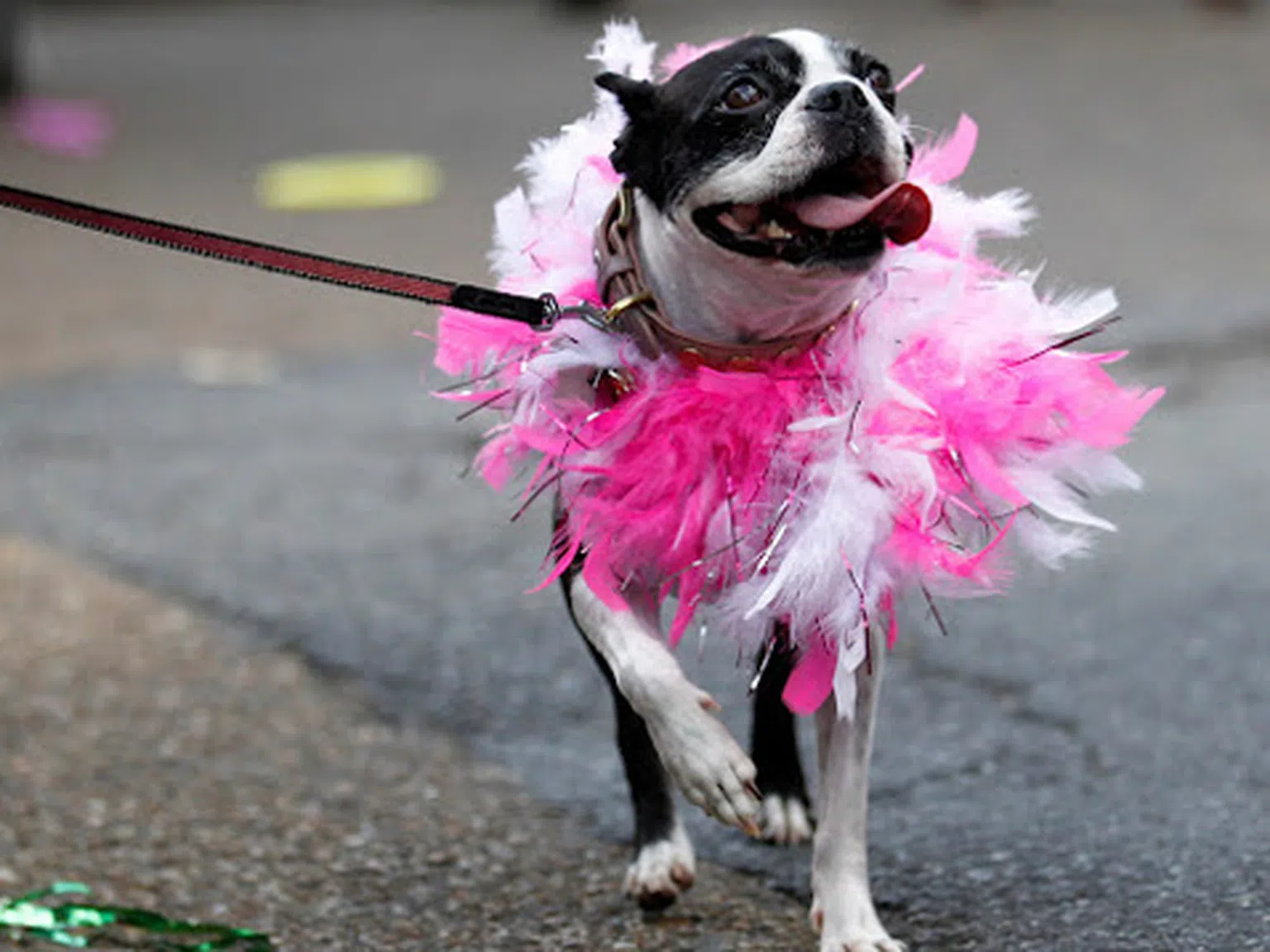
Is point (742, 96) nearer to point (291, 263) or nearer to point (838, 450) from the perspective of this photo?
point (838, 450)

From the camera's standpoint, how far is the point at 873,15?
1711 centimetres

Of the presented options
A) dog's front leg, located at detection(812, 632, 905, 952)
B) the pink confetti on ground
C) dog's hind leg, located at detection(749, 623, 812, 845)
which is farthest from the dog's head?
the pink confetti on ground

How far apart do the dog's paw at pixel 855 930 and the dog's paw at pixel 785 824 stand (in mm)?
569

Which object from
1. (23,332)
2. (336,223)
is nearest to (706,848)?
(23,332)

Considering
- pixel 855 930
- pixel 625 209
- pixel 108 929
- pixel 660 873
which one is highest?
pixel 625 209

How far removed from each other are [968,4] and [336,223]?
7923mm

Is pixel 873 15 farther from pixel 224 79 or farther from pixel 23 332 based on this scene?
pixel 23 332

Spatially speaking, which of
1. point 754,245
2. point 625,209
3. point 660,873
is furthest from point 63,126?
point 754,245

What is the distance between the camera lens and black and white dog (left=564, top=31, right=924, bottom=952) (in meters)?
3.03

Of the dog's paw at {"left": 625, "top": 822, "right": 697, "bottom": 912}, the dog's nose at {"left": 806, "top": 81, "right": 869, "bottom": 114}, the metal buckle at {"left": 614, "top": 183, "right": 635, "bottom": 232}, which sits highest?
the dog's nose at {"left": 806, "top": 81, "right": 869, "bottom": 114}

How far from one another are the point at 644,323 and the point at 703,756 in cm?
66

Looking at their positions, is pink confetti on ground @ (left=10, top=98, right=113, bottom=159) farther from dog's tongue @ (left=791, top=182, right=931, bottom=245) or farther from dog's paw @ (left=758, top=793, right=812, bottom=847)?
dog's tongue @ (left=791, top=182, right=931, bottom=245)

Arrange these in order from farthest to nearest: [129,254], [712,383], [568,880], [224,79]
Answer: [224,79]
[129,254]
[568,880]
[712,383]

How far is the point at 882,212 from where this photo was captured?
120 inches
